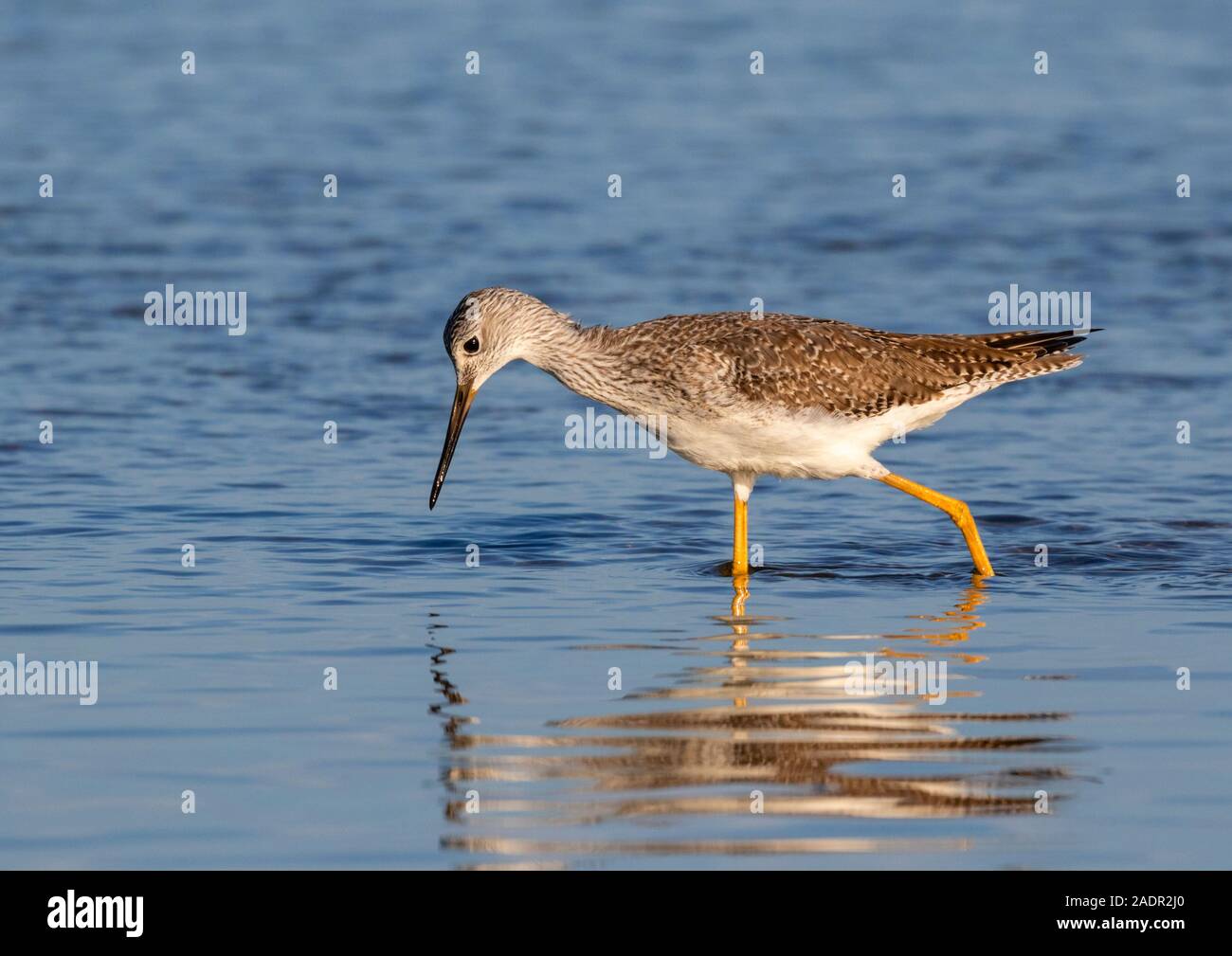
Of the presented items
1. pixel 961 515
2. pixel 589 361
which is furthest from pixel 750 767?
pixel 961 515

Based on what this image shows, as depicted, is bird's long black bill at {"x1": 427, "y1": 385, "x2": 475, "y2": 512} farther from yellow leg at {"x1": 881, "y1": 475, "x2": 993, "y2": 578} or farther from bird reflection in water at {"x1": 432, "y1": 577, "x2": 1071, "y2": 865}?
yellow leg at {"x1": 881, "y1": 475, "x2": 993, "y2": 578}

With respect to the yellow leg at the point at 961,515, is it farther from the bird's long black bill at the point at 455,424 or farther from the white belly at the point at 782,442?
the bird's long black bill at the point at 455,424

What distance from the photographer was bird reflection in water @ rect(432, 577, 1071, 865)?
675cm

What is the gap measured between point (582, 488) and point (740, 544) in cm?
208

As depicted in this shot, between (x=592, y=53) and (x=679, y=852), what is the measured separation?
83.4ft

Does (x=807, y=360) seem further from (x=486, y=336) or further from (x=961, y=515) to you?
(x=486, y=336)

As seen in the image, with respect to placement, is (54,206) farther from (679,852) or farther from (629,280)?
(679,852)

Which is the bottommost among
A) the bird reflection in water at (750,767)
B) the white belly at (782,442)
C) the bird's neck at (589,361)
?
the bird reflection in water at (750,767)

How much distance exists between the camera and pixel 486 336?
36.6 feet

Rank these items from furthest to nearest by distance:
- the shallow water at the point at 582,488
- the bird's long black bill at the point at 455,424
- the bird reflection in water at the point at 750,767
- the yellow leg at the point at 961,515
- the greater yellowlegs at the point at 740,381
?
the bird's long black bill at the point at 455,424 → the yellow leg at the point at 961,515 → the greater yellowlegs at the point at 740,381 → the shallow water at the point at 582,488 → the bird reflection in water at the point at 750,767

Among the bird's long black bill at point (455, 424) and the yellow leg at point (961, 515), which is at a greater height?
the bird's long black bill at point (455, 424)

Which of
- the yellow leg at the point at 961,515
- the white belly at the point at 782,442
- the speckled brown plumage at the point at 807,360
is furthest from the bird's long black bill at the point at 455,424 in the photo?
the yellow leg at the point at 961,515

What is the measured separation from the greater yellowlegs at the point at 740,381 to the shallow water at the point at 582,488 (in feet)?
2.14

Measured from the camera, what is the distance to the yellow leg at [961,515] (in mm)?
11117
